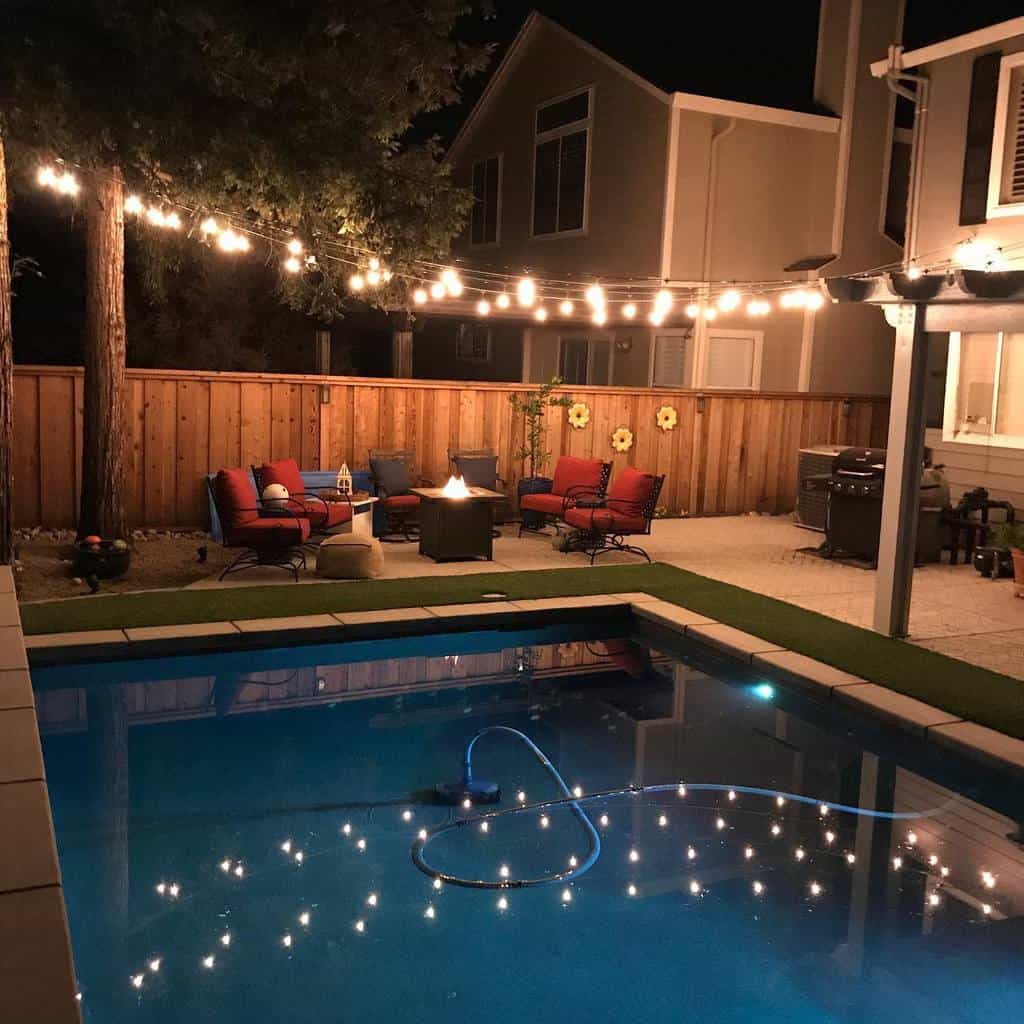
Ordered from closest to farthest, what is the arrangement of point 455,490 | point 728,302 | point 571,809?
1. point 571,809
2. point 455,490
3. point 728,302

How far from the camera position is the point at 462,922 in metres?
4.14

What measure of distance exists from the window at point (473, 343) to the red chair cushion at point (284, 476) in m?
8.71

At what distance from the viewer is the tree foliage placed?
729 cm

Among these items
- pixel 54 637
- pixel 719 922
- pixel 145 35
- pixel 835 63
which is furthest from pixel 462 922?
pixel 835 63

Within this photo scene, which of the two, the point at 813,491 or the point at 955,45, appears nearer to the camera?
the point at 955,45

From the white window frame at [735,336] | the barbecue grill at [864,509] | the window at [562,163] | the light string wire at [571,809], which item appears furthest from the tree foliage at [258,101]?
the window at [562,163]

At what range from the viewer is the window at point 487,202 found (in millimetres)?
18125

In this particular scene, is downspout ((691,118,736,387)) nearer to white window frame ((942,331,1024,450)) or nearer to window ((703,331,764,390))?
window ((703,331,764,390))

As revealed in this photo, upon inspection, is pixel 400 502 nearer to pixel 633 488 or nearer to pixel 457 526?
pixel 457 526

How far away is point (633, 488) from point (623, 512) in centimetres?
30

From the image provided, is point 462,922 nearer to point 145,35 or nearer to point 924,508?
point 145,35

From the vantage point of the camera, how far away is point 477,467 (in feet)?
38.8

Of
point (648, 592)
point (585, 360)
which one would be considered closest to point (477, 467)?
point (648, 592)

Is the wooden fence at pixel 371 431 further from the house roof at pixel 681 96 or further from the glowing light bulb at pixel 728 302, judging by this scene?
the house roof at pixel 681 96
